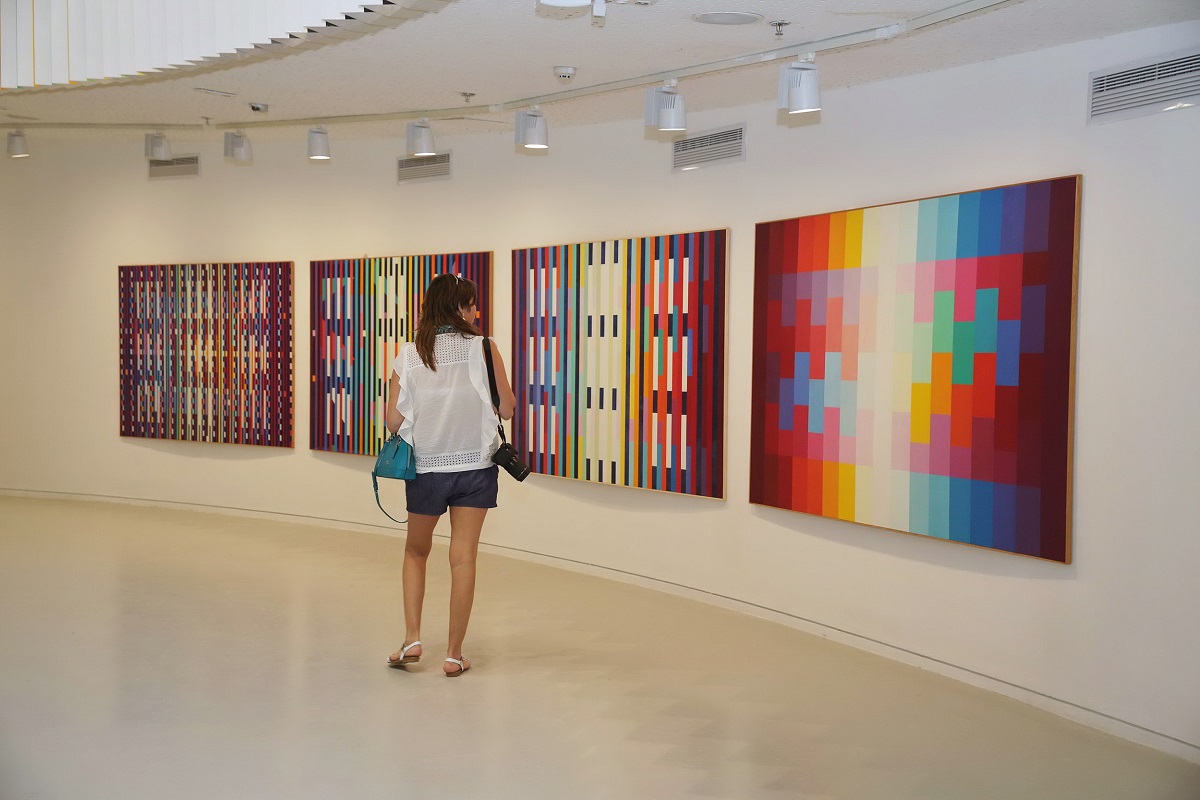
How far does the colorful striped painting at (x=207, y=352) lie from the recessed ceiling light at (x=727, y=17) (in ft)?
15.0

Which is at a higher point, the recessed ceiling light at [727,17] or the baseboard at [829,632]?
the recessed ceiling light at [727,17]

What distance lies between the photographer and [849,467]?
5.09 m

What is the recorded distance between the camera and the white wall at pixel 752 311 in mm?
3920

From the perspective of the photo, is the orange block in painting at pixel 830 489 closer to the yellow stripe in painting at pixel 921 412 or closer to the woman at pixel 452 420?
the yellow stripe in painting at pixel 921 412

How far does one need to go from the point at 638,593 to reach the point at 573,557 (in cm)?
71

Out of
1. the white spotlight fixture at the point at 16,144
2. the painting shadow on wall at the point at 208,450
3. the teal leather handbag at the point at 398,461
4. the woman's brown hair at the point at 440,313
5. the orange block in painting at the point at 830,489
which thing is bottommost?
the painting shadow on wall at the point at 208,450

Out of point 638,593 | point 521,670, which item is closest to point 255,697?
point 521,670

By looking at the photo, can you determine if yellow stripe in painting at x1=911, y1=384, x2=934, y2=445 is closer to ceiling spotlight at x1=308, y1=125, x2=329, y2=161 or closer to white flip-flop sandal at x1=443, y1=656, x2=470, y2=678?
white flip-flop sandal at x1=443, y1=656, x2=470, y2=678

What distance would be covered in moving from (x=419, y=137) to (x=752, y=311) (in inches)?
88.2

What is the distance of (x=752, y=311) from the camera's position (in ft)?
18.7

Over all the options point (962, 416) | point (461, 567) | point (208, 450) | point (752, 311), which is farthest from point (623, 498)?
point (208, 450)

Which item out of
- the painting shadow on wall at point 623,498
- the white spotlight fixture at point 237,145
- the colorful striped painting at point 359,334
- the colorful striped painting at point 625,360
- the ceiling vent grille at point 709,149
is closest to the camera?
the ceiling vent grille at point 709,149

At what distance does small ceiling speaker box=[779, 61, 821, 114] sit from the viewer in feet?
15.1

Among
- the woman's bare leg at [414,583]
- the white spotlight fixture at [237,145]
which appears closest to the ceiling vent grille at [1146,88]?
the woman's bare leg at [414,583]
